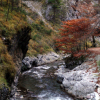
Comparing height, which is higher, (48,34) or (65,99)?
(48,34)

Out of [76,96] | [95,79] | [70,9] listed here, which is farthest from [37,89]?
[70,9]

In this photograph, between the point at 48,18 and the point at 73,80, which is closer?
the point at 73,80

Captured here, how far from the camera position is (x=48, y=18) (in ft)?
147

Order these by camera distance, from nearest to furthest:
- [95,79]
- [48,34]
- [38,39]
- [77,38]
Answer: [95,79] → [77,38] → [38,39] → [48,34]

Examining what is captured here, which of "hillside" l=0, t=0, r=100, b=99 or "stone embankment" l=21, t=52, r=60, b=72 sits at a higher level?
"hillside" l=0, t=0, r=100, b=99

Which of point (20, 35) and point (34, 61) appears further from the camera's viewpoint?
point (34, 61)

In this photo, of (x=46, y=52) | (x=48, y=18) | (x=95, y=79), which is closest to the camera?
(x=95, y=79)

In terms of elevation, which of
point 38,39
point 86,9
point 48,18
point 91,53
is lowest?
point 91,53

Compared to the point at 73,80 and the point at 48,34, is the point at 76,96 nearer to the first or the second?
the point at 73,80

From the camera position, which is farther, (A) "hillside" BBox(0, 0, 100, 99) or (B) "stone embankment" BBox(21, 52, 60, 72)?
(B) "stone embankment" BBox(21, 52, 60, 72)

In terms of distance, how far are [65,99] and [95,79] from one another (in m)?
2.88

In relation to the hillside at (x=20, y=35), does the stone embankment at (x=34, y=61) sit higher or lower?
lower

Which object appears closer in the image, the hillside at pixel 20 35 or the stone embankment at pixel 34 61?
the hillside at pixel 20 35

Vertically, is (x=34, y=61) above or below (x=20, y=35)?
below
